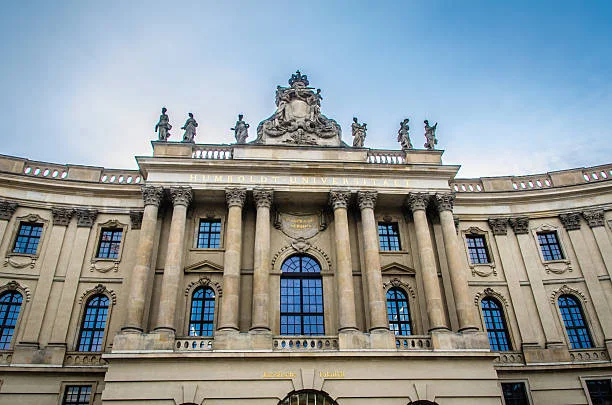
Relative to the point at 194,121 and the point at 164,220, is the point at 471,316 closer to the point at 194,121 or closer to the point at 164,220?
the point at 164,220

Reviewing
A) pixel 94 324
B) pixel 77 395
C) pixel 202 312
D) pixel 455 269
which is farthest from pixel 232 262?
pixel 455 269

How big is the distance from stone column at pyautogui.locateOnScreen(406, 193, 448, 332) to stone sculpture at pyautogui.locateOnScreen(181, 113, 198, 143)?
13553 millimetres

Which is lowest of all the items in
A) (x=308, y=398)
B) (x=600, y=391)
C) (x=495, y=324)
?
(x=308, y=398)

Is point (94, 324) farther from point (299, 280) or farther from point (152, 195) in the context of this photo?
point (299, 280)

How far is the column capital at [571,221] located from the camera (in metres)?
30.0

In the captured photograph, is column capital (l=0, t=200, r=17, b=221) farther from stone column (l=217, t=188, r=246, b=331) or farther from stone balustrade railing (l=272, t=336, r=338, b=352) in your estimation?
stone balustrade railing (l=272, t=336, r=338, b=352)

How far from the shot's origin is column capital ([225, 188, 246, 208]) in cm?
2678

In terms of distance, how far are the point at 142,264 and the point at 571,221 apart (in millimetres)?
25636

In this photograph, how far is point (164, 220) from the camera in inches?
1095

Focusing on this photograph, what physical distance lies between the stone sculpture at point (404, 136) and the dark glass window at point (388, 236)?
16.0ft

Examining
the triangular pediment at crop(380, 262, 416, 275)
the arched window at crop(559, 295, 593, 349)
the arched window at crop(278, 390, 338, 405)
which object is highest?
the triangular pediment at crop(380, 262, 416, 275)

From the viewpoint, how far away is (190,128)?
1161 inches

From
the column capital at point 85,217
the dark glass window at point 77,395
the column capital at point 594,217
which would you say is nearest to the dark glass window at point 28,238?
the column capital at point 85,217

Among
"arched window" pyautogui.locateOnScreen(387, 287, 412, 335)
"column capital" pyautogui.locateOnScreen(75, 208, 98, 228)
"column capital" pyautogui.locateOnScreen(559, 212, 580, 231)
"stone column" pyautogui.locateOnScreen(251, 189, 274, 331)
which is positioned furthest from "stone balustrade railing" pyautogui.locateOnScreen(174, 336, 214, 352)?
"column capital" pyautogui.locateOnScreen(559, 212, 580, 231)
